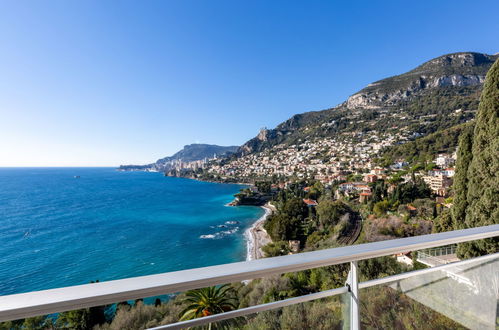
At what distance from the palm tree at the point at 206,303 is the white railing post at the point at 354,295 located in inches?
15.2

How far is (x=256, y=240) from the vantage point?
62.8 ft

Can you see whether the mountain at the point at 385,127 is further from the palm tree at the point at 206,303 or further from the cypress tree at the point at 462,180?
the palm tree at the point at 206,303

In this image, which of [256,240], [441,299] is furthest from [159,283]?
[256,240]

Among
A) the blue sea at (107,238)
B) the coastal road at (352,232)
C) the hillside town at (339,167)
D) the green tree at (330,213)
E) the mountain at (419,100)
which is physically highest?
the mountain at (419,100)

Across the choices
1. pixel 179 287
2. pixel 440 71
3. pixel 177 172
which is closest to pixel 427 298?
pixel 179 287

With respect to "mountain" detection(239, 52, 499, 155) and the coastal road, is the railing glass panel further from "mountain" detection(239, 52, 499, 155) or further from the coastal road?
"mountain" detection(239, 52, 499, 155)

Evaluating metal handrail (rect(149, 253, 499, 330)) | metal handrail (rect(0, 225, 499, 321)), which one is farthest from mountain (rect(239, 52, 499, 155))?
metal handrail (rect(0, 225, 499, 321))

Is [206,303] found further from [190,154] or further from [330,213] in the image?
[190,154]

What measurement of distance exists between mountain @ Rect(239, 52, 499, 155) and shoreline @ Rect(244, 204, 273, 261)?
36120mm

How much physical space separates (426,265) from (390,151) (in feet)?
142

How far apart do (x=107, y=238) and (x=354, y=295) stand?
25158 millimetres

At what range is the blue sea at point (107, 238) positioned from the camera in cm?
1496

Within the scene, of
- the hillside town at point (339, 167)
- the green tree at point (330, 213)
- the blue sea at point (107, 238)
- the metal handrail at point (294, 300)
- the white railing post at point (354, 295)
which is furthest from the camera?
the hillside town at point (339, 167)

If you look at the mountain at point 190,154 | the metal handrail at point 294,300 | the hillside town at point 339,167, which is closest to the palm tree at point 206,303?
the metal handrail at point 294,300
